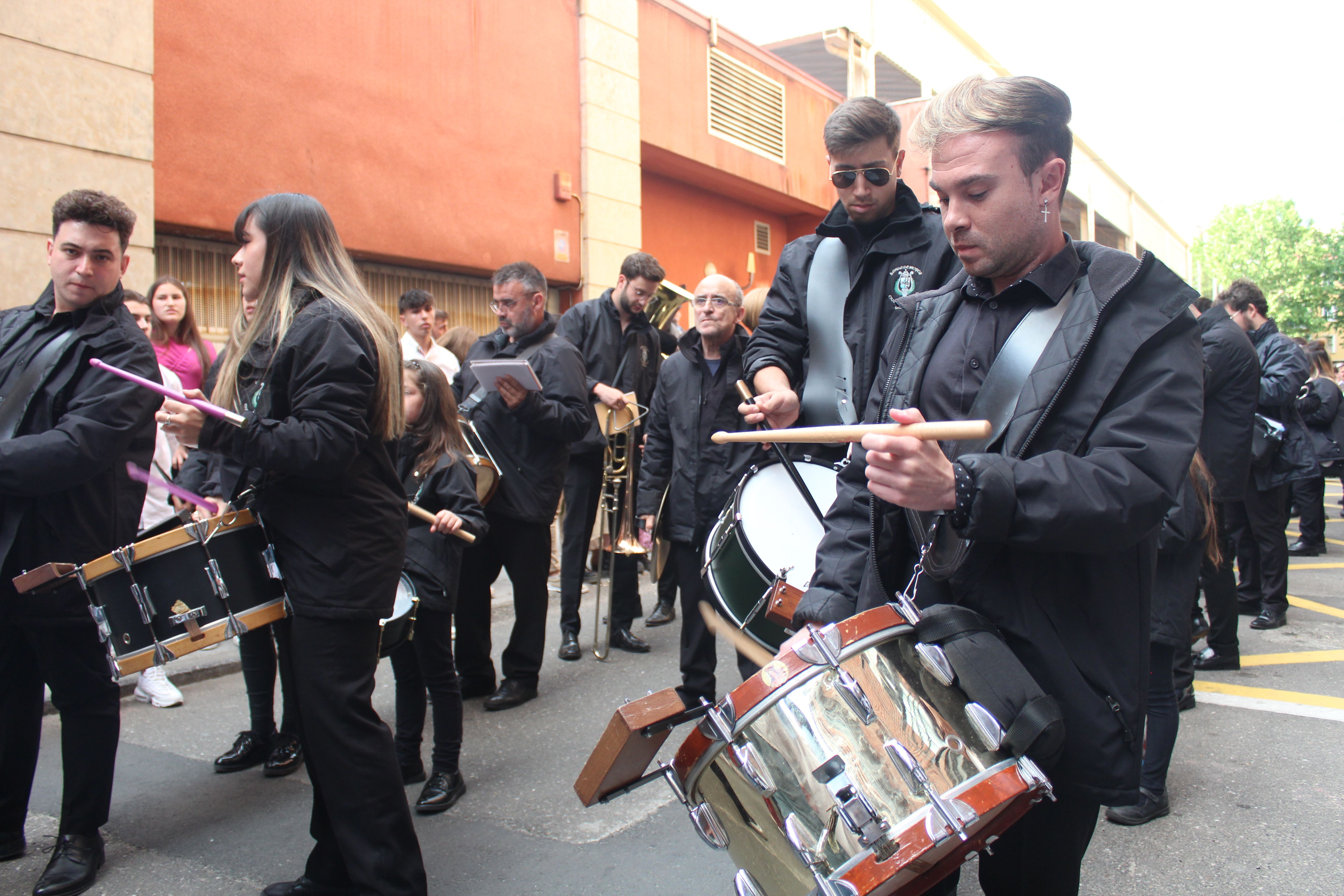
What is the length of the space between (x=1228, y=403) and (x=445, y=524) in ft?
13.2

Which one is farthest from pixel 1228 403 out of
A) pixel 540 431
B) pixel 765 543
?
pixel 540 431

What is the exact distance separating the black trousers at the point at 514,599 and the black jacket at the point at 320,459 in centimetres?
216

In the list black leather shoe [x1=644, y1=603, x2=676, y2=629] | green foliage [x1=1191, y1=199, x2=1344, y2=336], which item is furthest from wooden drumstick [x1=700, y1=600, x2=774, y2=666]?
green foliage [x1=1191, y1=199, x2=1344, y2=336]

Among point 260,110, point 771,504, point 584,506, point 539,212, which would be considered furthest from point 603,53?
point 771,504

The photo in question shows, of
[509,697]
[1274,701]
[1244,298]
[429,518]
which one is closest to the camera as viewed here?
[429,518]

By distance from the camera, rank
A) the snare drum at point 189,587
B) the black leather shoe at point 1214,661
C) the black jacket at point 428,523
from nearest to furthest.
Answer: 1. the snare drum at point 189,587
2. the black jacket at point 428,523
3. the black leather shoe at point 1214,661

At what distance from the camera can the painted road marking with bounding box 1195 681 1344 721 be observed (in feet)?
15.7

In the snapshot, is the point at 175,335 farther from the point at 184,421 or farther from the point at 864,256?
the point at 864,256

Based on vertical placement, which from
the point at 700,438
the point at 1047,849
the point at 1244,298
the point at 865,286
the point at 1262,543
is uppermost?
the point at 1244,298

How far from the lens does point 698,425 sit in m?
4.94

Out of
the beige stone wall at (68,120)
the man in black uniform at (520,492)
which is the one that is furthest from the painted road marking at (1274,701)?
the beige stone wall at (68,120)

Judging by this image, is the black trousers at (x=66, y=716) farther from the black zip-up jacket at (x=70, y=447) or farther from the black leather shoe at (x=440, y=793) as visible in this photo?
the black leather shoe at (x=440, y=793)

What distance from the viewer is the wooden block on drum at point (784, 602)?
9.12 feet

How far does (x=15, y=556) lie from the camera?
307 cm
